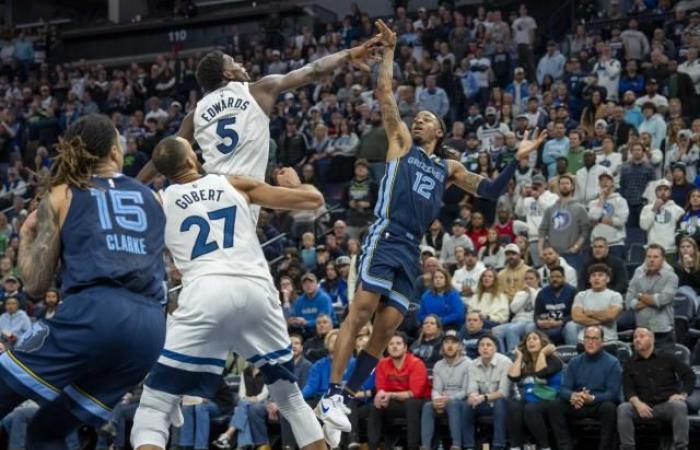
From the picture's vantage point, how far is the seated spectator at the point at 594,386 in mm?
13125

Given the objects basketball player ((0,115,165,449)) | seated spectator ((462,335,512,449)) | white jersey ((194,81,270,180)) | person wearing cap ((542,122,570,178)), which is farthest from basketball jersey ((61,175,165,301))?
person wearing cap ((542,122,570,178))

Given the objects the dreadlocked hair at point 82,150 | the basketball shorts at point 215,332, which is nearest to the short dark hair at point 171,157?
the basketball shorts at point 215,332

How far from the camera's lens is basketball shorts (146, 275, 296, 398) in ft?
23.6

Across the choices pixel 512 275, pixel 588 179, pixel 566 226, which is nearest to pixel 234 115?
pixel 512 275

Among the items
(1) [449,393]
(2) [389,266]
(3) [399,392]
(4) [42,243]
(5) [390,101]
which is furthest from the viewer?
(3) [399,392]

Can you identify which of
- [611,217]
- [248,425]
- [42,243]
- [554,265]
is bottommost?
[248,425]

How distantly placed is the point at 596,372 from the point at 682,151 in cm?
513

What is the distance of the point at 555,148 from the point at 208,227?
1184 cm

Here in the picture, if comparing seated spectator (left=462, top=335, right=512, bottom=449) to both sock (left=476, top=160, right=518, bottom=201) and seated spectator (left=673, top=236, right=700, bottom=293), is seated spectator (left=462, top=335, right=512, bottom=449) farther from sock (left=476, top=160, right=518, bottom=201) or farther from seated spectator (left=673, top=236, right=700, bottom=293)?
sock (left=476, top=160, right=518, bottom=201)

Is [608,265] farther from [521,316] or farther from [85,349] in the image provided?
[85,349]

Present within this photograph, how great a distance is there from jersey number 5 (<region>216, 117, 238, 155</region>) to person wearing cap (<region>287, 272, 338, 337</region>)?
7.85 metres

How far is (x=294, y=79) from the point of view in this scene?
8.74 metres

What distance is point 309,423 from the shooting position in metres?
7.55

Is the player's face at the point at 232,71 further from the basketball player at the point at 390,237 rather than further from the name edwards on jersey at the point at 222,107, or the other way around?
the basketball player at the point at 390,237
